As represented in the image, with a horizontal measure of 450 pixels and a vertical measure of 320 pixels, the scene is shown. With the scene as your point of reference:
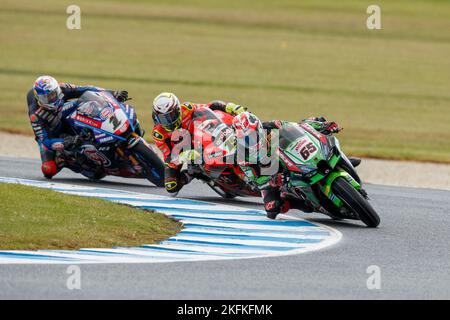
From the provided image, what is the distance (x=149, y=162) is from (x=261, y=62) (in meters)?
25.2

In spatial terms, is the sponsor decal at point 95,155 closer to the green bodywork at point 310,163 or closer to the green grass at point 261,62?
the green bodywork at point 310,163

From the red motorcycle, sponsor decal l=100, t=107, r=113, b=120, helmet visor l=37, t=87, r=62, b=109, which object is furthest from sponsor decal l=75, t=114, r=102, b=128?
the red motorcycle

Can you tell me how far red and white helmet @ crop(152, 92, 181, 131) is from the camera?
14844 mm

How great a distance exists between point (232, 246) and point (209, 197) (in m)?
4.08

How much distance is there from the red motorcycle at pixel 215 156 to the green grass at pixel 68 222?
1315 mm

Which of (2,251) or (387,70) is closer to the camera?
(2,251)

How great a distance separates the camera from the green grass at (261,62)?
94.6 feet

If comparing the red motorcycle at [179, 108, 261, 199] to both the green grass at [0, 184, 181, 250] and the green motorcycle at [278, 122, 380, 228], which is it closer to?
the green motorcycle at [278, 122, 380, 228]

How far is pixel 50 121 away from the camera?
16.8 metres

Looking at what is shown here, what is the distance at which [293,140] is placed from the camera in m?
13.4

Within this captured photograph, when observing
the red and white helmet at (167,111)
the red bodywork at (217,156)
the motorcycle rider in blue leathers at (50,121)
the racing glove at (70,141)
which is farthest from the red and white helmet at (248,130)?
the motorcycle rider in blue leathers at (50,121)

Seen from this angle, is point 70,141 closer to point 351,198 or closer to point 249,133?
point 249,133

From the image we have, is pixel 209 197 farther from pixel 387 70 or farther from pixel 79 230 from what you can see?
pixel 387 70

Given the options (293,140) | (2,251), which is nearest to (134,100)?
(293,140)
